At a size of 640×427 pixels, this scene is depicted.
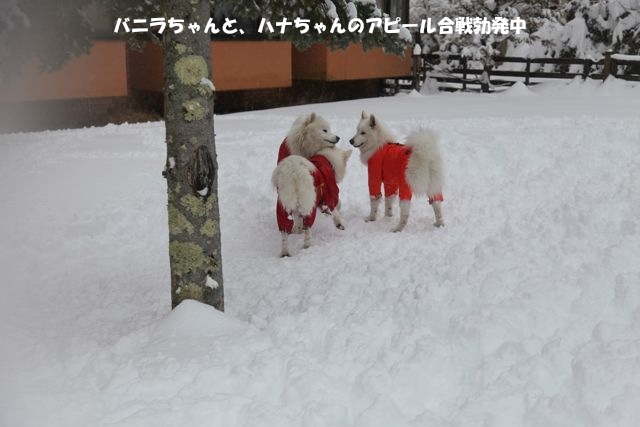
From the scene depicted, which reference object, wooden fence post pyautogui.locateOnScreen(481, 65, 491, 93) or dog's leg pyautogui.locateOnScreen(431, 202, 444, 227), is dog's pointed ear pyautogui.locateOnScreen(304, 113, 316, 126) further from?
wooden fence post pyautogui.locateOnScreen(481, 65, 491, 93)

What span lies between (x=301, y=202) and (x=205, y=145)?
2192mm

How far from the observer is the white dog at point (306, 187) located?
700 cm

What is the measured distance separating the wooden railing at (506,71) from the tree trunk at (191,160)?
62.5 ft

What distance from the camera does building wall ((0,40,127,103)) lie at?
13.4 metres

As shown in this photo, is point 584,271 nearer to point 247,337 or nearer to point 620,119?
point 247,337

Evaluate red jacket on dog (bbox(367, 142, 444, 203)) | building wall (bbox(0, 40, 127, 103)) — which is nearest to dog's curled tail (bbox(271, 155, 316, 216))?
red jacket on dog (bbox(367, 142, 444, 203))

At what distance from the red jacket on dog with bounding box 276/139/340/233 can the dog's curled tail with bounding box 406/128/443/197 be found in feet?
3.03

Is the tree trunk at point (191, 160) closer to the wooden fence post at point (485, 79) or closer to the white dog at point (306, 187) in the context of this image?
the white dog at point (306, 187)

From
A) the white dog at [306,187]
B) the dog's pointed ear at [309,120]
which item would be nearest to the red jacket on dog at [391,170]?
the white dog at [306,187]

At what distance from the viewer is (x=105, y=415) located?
3.96 m

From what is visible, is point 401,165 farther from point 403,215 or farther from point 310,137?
point 310,137

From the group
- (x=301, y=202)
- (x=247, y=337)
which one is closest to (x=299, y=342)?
(x=247, y=337)

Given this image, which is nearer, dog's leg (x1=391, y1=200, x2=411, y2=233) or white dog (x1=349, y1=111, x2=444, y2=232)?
white dog (x1=349, y1=111, x2=444, y2=232)

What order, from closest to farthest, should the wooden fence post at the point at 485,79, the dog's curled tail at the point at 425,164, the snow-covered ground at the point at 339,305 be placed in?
the snow-covered ground at the point at 339,305
the dog's curled tail at the point at 425,164
the wooden fence post at the point at 485,79
